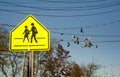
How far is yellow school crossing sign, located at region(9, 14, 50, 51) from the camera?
26.1ft

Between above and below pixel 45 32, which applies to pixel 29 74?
below

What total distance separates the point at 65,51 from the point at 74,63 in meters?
16.4

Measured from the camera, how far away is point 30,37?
796cm

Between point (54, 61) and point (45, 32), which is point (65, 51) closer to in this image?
point (54, 61)

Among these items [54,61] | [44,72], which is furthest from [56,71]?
[44,72]

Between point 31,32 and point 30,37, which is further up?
point 31,32

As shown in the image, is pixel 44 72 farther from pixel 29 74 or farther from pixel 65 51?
pixel 29 74

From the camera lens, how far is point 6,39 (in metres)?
61.3

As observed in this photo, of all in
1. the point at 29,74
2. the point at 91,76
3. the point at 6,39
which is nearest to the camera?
the point at 29,74

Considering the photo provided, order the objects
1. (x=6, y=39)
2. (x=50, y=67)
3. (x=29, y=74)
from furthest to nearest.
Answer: (x=50, y=67) → (x=6, y=39) → (x=29, y=74)

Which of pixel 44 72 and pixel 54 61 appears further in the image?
pixel 54 61

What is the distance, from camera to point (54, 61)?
91188mm

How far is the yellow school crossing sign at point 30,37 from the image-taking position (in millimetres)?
7945

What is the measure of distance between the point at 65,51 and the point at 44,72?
18.4m
